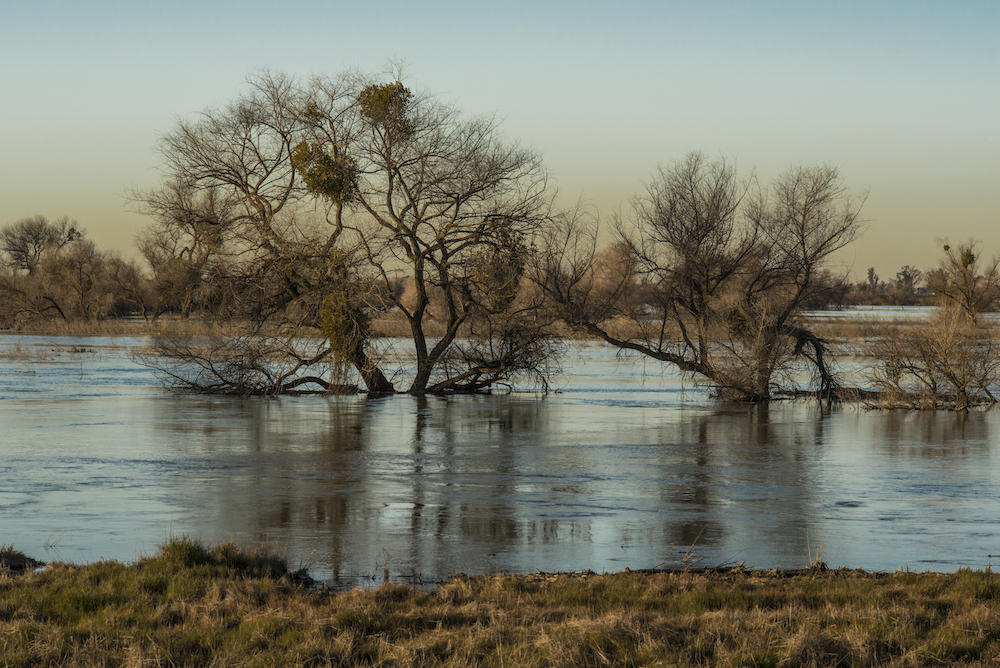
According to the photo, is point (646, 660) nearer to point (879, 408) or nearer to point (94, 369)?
point (879, 408)

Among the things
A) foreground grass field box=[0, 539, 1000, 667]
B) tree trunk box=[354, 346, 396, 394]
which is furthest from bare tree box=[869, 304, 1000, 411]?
foreground grass field box=[0, 539, 1000, 667]

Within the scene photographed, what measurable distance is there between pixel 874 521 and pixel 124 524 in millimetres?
8810

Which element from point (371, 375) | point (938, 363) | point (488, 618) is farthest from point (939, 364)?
point (488, 618)

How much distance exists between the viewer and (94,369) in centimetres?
3859

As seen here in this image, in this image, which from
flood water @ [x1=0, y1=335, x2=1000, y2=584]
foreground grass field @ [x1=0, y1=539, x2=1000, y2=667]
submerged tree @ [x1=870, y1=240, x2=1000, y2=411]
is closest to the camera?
foreground grass field @ [x1=0, y1=539, x2=1000, y2=667]

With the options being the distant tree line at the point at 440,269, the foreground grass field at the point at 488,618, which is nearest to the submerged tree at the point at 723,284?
the distant tree line at the point at 440,269

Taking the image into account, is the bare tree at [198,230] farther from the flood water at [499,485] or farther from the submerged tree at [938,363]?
the submerged tree at [938,363]

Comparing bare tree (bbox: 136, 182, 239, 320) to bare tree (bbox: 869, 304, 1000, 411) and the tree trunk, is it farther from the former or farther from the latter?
bare tree (bbox: 869, 304, 1000, 411)

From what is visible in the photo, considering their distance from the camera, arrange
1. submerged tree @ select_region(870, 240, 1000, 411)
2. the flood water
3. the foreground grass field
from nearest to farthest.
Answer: the foreground grass field, the flood water, submerged tree @ select_region(870, 240, 1000, 411)

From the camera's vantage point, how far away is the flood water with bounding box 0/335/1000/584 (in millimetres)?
9891

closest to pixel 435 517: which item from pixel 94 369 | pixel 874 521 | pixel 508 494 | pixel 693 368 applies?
pixel 508 494

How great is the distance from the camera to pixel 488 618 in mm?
6984

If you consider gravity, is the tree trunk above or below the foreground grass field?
above

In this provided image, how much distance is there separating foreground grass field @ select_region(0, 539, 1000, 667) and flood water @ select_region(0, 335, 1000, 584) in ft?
2.98
